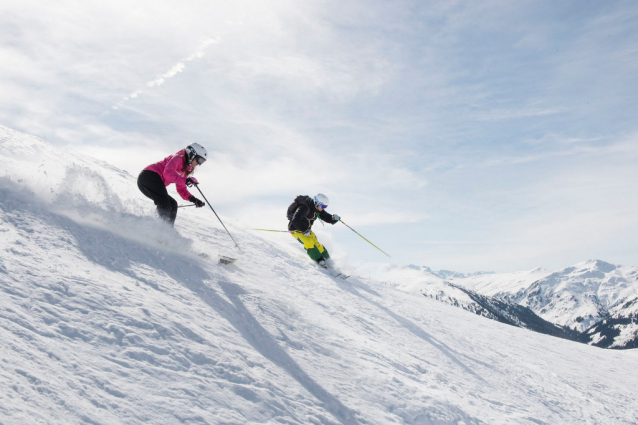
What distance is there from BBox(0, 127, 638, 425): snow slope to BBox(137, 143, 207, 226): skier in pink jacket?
0.46 m

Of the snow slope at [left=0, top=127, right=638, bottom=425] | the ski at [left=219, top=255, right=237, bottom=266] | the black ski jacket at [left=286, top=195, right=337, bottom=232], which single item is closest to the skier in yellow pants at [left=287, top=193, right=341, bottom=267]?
the black ski jacket at [left=286, top=195, right=337, bottom=232]

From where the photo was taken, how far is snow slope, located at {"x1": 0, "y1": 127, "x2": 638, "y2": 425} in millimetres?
3691

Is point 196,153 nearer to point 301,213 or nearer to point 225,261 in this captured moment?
point 225,261

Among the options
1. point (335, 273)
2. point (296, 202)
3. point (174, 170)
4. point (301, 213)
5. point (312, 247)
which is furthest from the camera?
point (296, 202)

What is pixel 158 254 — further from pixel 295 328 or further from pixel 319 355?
pixel 319 355

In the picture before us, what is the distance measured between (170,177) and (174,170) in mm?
208

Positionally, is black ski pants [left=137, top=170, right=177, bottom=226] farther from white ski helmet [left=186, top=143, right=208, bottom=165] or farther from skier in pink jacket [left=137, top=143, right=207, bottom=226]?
white ski helmet [left=186, top=143, right=208, bottom=165]

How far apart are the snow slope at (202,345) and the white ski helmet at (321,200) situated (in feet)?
12.2

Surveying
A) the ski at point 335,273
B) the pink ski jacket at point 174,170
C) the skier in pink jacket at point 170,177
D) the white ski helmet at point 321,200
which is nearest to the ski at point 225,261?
the skier in pink jacket at point 170,177

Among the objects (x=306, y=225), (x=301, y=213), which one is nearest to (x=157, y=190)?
(x=301, y=213)

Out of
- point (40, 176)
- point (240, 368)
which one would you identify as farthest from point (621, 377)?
point (40, 176)

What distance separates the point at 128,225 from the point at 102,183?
5.03 feet

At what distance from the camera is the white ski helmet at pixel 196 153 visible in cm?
913

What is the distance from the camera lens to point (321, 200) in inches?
572
